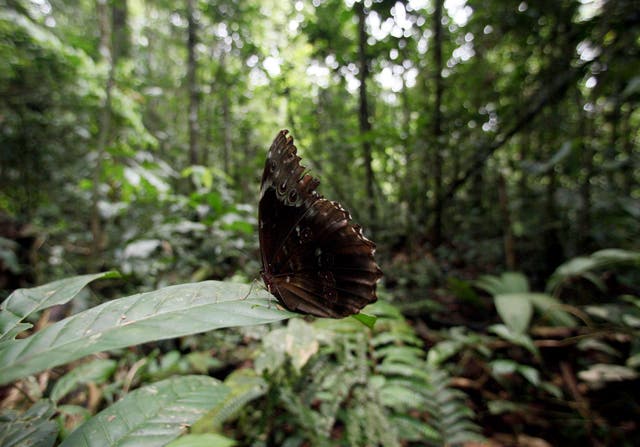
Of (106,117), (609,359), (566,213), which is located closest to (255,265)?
(106,117)

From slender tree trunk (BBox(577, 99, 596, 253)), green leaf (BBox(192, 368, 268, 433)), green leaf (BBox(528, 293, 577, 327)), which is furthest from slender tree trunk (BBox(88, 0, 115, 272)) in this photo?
slender tree trunk (BBox(577, 99, 596, 253))

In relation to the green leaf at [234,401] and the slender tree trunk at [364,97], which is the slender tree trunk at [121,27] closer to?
the slender tree trunk at [364,97]

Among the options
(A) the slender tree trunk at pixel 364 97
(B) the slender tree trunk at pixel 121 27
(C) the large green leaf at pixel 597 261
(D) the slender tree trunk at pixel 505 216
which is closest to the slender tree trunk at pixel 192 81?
(B) the slender tree trunk at pixel 121 27

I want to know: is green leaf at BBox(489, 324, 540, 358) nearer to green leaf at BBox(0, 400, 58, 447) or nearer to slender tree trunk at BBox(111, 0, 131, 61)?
green leaf at BBox(0, 400, 58, 447)

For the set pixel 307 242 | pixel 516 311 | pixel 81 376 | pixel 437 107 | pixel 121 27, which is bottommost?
pixel 516 311

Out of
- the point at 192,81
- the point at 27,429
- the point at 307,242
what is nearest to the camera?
the point at 27,429

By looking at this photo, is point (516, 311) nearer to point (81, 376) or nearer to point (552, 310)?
point (552, 310)

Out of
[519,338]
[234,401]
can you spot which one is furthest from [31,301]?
[519,338]
